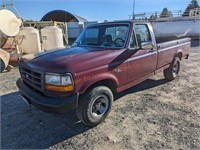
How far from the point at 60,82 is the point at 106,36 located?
1946 mm

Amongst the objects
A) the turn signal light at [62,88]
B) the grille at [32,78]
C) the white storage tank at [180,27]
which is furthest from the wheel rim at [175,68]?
the white storage tank at [180,27]

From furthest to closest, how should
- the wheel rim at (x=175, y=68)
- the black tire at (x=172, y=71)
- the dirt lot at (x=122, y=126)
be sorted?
1. the wheel rim at (x=175, y=68)
2. the black tire at (x=172, y=71)
3. the dirt lot at (x=122, y=126)

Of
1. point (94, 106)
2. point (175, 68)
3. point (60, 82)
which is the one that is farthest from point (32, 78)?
point (175, 68)

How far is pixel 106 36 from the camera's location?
14.5ft

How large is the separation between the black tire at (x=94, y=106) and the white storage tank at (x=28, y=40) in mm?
8529

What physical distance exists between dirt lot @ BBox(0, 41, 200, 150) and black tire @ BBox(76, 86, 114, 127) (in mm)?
197

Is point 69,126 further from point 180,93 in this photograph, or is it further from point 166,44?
point 166,44

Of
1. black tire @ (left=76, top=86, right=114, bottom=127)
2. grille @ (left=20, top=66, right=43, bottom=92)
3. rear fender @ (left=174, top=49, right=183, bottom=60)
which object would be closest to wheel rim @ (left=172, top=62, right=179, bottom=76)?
rear fender @ (left=174, top=49, right=183, bottom=60)

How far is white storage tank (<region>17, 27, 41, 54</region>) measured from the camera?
10.5 meters

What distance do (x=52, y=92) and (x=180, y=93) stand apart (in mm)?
3724

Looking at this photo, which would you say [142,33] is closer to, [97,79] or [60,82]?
[97,79]

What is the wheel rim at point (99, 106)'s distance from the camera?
3512 mm

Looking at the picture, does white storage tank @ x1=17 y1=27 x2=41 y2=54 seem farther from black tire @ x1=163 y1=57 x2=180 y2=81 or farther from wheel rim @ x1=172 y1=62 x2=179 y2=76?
wheel rim @ x1=172 y1=62 x2=179 y2=76

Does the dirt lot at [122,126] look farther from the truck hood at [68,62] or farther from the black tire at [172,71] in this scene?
the truck hood at [68,62]
